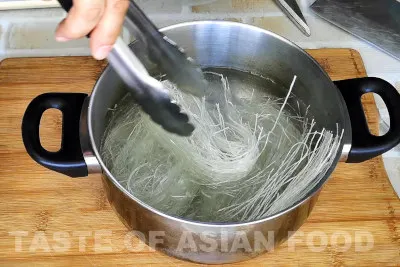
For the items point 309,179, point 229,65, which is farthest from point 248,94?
point 309,179

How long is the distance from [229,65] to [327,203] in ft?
0.59

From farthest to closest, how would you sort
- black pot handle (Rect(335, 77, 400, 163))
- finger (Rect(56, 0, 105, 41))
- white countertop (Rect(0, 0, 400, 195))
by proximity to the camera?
white countertop (Rect(0, 0, 400, 195))
black pot handle (Rect(335, 77, 400, 163))
finger (Rect(56, 0, 105, 41))

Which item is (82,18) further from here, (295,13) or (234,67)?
(295,13)

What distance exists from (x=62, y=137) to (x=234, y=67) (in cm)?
21

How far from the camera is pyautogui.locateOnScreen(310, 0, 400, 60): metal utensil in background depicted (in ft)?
2.32

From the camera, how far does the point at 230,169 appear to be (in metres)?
0.52

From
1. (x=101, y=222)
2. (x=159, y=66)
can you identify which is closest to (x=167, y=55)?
(x=159, y=66)

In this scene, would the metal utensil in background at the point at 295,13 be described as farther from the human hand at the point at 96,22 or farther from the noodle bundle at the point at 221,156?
the human hand at the point at 96,22

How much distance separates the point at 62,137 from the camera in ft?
1.53

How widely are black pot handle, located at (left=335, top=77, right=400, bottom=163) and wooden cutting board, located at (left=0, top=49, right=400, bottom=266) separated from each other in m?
0.08

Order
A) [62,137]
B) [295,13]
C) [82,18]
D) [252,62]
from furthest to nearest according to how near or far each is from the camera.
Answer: [295,13], [252,62], [62,137], [82,18]

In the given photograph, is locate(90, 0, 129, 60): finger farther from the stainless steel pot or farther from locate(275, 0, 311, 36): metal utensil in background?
locate(275, 0, 311, 36): metal utensil in background

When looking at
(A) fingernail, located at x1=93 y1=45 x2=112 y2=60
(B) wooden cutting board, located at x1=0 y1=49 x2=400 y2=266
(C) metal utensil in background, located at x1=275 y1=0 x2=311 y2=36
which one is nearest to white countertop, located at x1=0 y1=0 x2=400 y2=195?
(C) metal utensil in background, located at x1=275 y1=0 x2=311 y2=36

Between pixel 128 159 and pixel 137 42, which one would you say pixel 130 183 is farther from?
pixel 137 42
